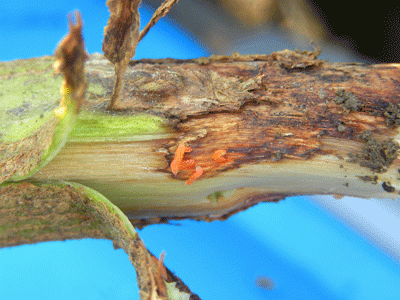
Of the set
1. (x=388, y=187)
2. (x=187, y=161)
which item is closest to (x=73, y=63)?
(x=187, y=161)

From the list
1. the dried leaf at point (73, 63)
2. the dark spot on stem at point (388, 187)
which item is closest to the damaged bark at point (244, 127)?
the dark spot on stem at point (388, 187)

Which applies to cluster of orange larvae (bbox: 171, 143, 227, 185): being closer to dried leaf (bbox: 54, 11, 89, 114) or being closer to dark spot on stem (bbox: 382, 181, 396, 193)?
dried leaf (bbox: 54, 11, 89, 114)

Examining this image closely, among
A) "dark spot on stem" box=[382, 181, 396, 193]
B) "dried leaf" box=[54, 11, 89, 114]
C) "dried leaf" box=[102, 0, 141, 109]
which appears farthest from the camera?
"dark spot on stem" box=[382, 181, 396, 193]

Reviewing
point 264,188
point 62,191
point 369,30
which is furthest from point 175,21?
point 62,191

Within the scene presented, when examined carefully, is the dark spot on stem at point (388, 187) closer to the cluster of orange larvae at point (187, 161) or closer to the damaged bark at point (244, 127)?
the damaged bark at point (244, 127)

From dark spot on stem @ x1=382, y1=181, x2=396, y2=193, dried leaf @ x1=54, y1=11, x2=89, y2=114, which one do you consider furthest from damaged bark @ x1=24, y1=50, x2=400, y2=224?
dried leaf @ x1=54, y1=11, x2=89, y2=114

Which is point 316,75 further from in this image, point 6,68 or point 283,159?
point 6,68
